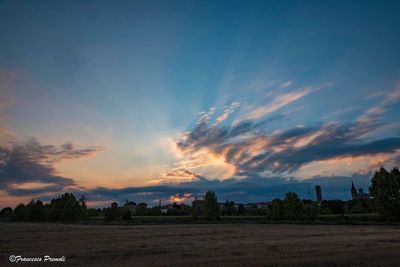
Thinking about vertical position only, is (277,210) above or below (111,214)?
below

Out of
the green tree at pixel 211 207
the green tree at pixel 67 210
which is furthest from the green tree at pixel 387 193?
the green tree at pixel 67 210

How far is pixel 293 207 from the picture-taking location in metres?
104


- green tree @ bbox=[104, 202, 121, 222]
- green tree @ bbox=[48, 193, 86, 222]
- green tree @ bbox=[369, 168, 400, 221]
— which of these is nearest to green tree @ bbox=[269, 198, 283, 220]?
green tree @ bbox=[369, 168, 400, 221]

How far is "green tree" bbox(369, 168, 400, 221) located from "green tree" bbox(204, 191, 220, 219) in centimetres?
6112

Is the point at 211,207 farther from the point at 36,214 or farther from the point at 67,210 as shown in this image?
the point at 36,214

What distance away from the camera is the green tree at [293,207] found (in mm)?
103188

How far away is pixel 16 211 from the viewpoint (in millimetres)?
168625

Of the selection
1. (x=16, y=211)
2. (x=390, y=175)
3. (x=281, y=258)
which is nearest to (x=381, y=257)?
(x=281, y=258)

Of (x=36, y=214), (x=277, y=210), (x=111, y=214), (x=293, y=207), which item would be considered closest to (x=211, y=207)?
(x=277, y=210)

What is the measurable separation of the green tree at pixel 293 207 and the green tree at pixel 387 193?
993 inches

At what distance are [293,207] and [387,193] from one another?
31083 mm

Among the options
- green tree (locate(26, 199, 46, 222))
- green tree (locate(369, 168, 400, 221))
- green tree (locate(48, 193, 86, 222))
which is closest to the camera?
green tree (locate(369, 168, 400, 221))

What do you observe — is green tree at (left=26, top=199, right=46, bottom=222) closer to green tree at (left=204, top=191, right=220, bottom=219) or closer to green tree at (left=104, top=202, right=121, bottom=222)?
green tree at (left=104, top=202, right=121, bottom=222)

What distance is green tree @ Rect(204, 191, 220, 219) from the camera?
5010 inches
